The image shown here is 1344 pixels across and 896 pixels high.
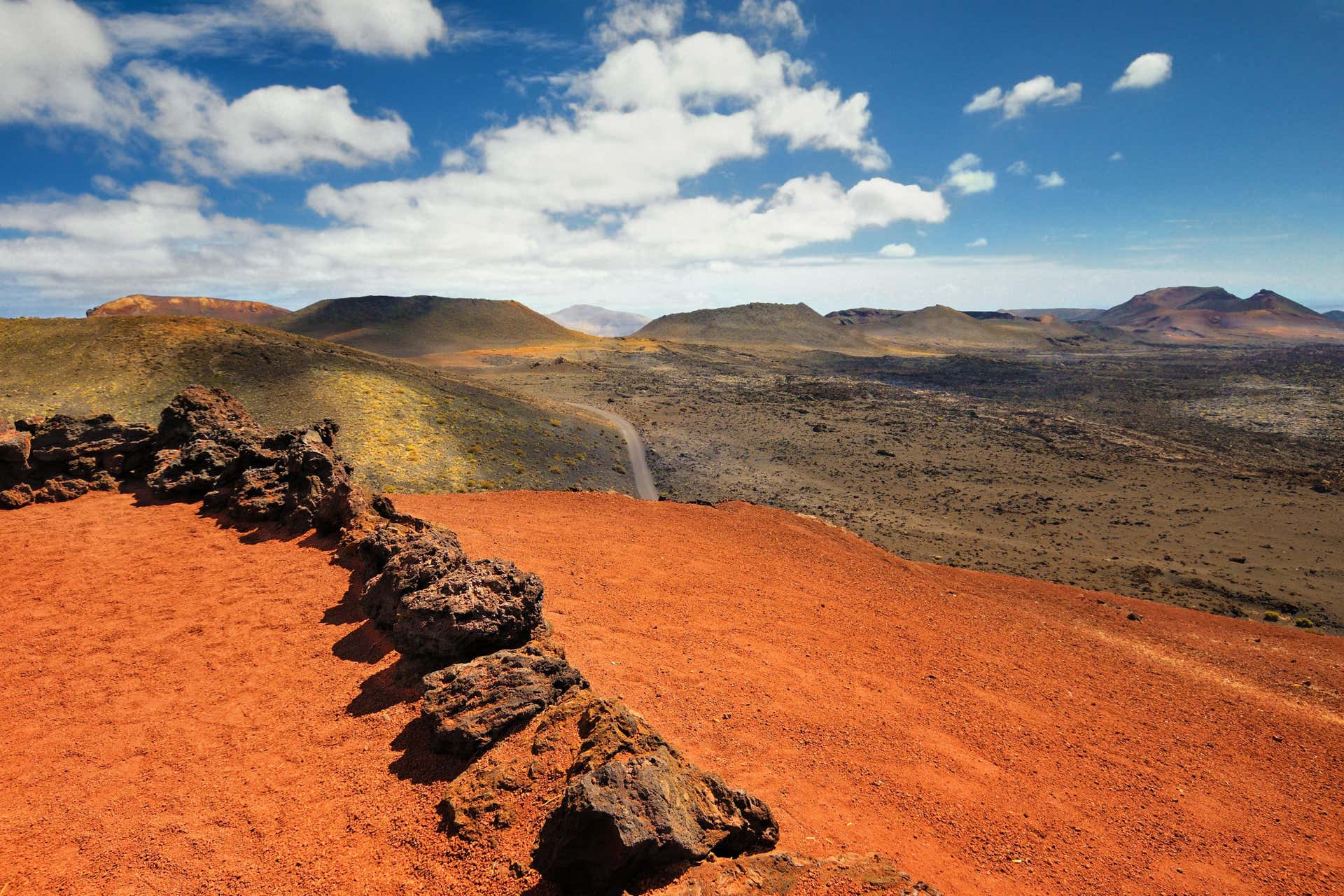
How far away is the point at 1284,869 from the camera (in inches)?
277

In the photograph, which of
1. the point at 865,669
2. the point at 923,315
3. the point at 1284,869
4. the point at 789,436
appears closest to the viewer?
the point at 1284,869

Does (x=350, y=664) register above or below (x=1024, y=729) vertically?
above

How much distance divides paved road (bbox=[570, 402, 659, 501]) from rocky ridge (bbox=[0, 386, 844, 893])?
17.2m

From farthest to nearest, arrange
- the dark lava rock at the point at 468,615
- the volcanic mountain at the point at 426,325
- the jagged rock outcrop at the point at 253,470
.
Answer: the volcanic mountain at the point at 426,325 → the jagged rock outcrop at the point at 253,470 → the dark lava rock at the point at 468,615

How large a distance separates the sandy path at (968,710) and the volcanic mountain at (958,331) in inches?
5844

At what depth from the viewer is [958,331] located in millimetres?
170625

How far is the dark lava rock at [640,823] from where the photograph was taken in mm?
4477

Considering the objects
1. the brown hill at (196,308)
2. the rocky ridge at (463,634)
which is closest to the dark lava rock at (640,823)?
the rocky ridge at (463,634)

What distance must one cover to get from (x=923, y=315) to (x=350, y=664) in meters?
205

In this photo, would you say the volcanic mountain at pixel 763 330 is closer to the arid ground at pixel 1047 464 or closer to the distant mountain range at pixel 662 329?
the distant mountain range at pixel 662 329

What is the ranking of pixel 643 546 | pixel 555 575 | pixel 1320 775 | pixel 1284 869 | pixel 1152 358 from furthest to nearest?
pixel 1152 358
pixel 643 546
pixel 555 575
pixel 1320 775
pixel 1284 869

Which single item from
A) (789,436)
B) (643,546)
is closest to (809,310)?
(789,436)

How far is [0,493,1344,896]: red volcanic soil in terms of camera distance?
5.50 metres

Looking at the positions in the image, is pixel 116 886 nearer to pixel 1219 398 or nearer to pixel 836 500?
pixel 836 500
